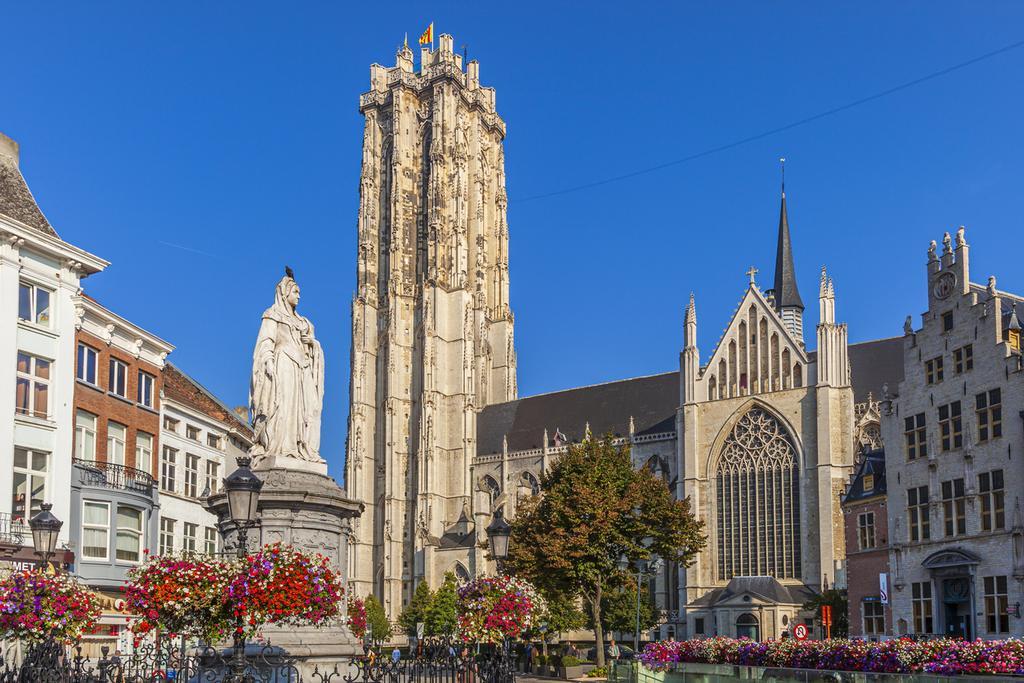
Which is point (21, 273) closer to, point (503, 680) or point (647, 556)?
point (503, 680)

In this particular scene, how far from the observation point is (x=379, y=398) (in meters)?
91.8

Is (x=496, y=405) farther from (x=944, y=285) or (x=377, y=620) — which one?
(x=944, y=285)

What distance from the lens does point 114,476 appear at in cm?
3366

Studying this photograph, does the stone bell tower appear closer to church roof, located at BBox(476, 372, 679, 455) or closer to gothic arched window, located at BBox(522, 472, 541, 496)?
church roof, located at BBox(476, 372, 679, 455)

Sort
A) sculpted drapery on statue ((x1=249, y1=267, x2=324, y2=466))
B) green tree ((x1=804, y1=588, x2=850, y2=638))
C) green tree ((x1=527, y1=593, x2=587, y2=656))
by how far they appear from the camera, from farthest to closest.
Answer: green tree ((x1=804, y1=588, x2=850, y2=638)) < green tree ((x1=527, y1=593, x2=587, y2=656)) < sculpted drapery on statue ((x1=249, y1=267, x2=324, y2=466))

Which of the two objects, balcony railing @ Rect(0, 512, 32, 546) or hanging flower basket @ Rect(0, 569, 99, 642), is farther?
balcony railing @ Rect(0, 512, 32, 546)

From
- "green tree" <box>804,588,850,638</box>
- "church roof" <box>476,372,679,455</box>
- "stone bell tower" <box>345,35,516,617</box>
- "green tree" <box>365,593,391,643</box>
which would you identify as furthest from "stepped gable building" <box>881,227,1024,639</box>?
"stone bell tower" <box>345,35,516,617</box>

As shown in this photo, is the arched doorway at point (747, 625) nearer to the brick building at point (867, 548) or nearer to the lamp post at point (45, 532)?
the brick building at point (867, 548)

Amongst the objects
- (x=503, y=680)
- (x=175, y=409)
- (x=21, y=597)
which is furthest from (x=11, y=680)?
(x=175, y=409)

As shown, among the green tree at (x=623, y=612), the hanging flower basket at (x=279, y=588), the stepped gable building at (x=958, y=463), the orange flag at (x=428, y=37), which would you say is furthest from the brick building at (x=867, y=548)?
the orange flag at (x=428, y=37)

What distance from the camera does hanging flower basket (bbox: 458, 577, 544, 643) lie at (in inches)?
767

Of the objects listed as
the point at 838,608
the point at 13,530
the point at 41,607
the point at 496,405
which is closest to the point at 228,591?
the point at 41,607

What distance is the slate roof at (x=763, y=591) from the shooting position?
60156mm

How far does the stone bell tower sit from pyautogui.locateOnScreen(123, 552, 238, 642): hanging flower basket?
6847 centimetres
